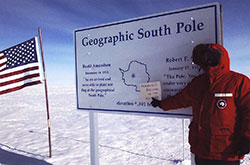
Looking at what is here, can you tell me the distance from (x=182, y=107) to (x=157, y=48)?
0.77 m

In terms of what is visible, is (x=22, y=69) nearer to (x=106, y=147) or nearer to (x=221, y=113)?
(x=106, y=147)

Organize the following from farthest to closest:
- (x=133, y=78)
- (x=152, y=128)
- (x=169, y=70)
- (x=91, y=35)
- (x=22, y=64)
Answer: (x=152, y=128) < (x=22, y=64) < (x=91, y=35) < (x=133, y=78) < (x=169, y=70)

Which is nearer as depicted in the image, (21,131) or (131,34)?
(131,34)

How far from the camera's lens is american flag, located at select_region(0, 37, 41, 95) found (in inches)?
158

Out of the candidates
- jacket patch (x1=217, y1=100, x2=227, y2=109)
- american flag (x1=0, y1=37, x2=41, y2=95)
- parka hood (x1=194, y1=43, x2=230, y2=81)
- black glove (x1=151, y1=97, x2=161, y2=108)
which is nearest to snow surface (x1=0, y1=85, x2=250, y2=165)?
american flag (x1=0, y1=37, x2=41, y2=95)

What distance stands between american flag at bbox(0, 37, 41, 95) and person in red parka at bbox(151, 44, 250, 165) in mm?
3457

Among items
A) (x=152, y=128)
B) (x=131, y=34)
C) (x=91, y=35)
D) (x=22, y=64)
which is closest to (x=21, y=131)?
(x=22, y=64)

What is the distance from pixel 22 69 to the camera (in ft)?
13.3

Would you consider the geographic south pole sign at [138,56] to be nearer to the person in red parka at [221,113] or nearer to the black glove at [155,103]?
the black glove at [155,103]

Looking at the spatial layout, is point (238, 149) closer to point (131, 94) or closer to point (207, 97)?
point (207, 97)

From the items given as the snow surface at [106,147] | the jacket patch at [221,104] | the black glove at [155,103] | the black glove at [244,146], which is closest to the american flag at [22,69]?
the snow surface at [106,147]

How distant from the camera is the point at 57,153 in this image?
4207 millimetres

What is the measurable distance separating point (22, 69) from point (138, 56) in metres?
2.89

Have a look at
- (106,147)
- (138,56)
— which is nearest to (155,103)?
(138,56)
